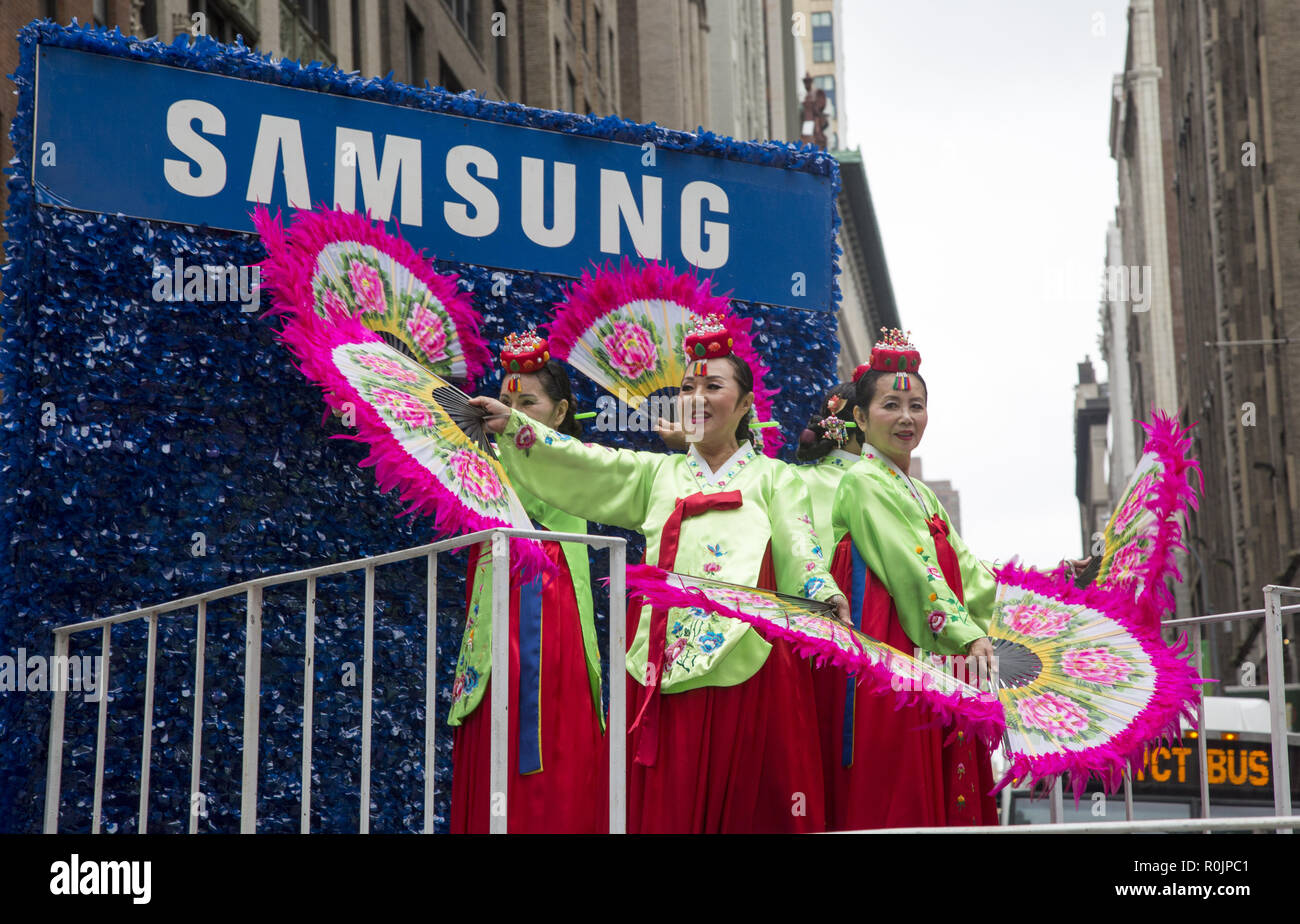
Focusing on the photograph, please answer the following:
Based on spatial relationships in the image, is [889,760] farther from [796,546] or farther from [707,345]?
[707,345]

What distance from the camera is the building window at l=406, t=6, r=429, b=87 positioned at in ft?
78.8

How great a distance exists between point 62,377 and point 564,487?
217 centimetres

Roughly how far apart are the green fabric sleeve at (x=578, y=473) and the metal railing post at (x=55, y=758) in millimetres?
1758

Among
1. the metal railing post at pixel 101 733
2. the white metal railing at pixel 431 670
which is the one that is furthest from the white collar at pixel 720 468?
the metal railing post at pixel 101 733

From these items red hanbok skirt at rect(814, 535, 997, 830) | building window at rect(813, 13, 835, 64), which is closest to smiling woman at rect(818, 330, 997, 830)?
red hanbok skirt at rect(814, 535, 997, 830)

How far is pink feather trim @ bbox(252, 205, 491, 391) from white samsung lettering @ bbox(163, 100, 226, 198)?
0.25m

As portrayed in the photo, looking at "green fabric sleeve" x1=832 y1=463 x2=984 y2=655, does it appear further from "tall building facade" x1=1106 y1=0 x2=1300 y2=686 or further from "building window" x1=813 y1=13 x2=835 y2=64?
"building window" x1=813 y1=13 x2=835 y2=64

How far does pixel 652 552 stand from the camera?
243 inches
